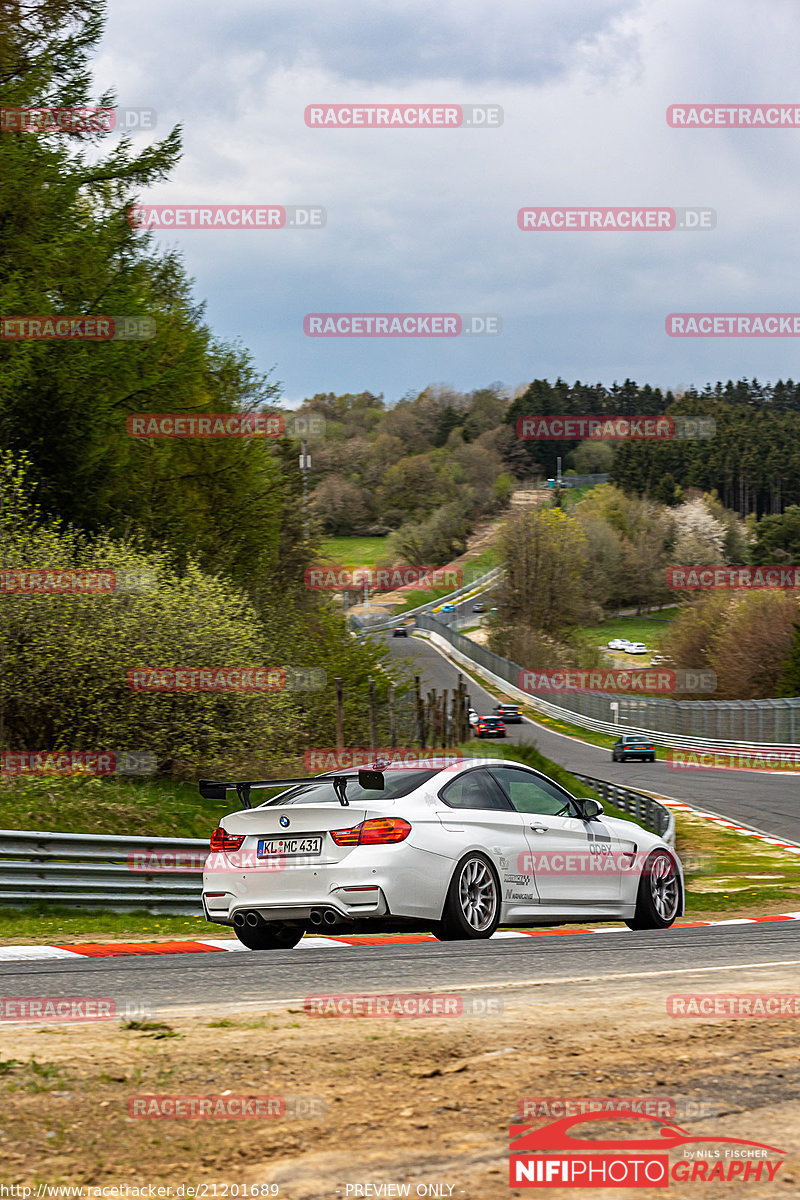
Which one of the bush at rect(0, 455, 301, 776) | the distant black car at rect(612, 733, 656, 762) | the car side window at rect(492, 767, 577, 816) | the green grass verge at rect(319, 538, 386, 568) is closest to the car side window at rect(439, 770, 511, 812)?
the car side window at rect(492, 767, 577, 816)

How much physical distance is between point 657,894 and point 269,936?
11.6ft

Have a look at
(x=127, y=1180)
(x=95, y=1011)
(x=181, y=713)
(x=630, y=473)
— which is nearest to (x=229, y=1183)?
(x=127, y=1180)

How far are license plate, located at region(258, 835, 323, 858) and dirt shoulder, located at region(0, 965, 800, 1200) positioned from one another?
244 cm

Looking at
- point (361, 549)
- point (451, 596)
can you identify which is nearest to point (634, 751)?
point (451, 596)

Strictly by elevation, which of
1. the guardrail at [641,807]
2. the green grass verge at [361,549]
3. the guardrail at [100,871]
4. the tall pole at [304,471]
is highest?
the green grass verge at [361,549]

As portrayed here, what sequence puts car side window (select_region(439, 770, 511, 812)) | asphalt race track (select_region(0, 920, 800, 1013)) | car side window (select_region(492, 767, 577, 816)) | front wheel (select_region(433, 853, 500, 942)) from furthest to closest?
car side window (select_region(492, 767, 577, 816)) → car side window (select_region(439, 770, 511, 812)) → front wheel (select_region(433, 853, 500, 942)) → asphalt race track (select_region(0, 920, 800, 1013))

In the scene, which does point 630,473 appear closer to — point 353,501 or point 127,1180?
point 353,501

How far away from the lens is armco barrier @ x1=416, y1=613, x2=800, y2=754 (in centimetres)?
5341

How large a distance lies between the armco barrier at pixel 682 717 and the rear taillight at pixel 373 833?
148ft

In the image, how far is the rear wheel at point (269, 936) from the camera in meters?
9.66

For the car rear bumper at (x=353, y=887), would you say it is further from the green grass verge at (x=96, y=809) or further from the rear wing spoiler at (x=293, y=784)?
the green grass verge at (x=96, y=809)

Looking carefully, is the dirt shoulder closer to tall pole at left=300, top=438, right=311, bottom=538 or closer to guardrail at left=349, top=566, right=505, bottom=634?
tall pole at left=300, top=438, right=311, bottom=538

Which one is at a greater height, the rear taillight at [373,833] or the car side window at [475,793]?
the car side window at [475,793]

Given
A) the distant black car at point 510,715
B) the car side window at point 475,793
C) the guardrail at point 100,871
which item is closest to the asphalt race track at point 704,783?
the distant black car at point 510,715
